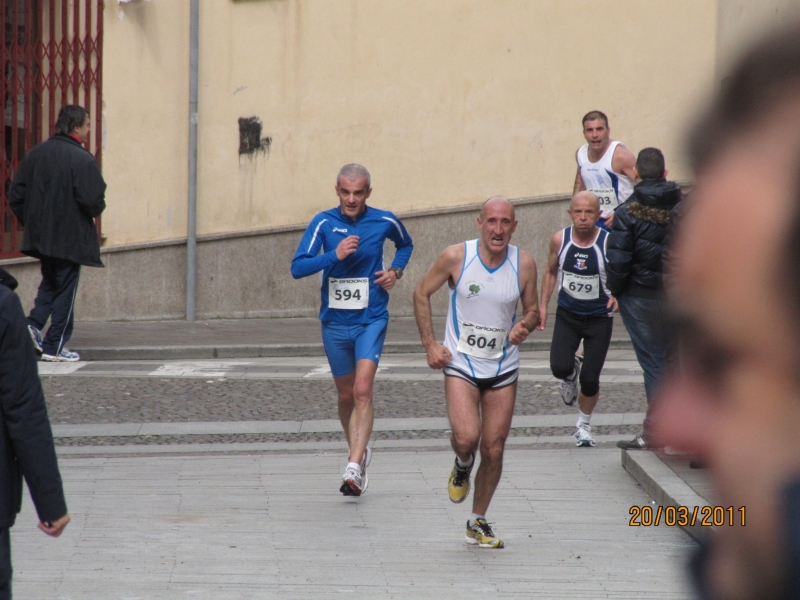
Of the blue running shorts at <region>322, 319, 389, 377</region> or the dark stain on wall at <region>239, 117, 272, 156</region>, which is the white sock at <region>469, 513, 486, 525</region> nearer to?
the blue running shorts at <region>322, 319, 389, 377</region>

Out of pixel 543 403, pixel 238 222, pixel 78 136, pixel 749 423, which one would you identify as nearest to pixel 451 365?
pixel 543 403

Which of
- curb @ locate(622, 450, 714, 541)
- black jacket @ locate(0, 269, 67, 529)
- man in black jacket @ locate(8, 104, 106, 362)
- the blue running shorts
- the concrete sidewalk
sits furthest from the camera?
the concrete sidewalk

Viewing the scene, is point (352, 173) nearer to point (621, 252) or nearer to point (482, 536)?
point (621, 252)

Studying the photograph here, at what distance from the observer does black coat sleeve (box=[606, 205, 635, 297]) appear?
302 inches

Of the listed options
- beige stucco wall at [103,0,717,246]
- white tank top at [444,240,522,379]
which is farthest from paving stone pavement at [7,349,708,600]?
beige stucco wall at [103,0,717,246]

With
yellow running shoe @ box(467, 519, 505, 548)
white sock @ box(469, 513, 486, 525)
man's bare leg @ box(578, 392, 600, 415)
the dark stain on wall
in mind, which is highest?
the dark stain on wall

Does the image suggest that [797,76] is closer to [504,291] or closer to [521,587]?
[521,587]

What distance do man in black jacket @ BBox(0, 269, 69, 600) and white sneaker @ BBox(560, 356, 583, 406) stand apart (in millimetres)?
5219

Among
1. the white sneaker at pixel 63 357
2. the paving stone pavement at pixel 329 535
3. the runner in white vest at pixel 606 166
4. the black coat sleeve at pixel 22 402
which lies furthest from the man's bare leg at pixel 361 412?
the white sneaker at pixel 63 357

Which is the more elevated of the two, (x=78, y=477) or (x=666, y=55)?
(x=666, y=55)

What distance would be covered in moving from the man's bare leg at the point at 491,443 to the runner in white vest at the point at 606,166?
4.70 metres

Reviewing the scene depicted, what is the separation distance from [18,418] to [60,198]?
8.52 meters

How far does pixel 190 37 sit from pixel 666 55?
5926mm

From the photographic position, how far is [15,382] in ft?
12.0
